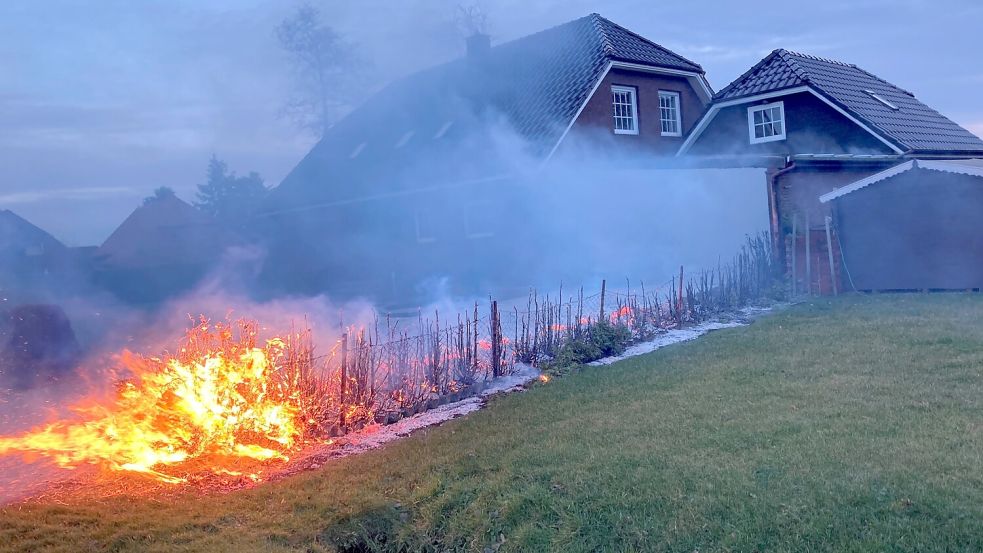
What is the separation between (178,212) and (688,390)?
33.4 m

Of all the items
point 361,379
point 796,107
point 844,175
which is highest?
point 796,107

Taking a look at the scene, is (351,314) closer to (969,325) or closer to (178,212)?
(969,325)

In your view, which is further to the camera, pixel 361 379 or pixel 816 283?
pixel 816 283

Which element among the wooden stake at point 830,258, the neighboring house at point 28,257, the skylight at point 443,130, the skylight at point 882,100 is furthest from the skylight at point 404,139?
the skylight at point 882,100

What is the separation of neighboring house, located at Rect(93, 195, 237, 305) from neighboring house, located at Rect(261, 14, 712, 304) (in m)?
3.16

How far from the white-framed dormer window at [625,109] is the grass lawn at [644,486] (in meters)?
15.0

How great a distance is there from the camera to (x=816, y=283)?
50.5 ft

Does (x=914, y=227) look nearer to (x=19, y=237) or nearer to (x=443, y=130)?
(x=443, y=130)

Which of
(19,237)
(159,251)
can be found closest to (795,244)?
(19,237)

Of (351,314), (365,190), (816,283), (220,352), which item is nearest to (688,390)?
(220,352)

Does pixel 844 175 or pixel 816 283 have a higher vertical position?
pixel 844 175

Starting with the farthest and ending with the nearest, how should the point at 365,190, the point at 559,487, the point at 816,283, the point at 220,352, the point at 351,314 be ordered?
the point at 365,190, the point at 351,314, the point at 816,283, the point at 220,352, the point at 559,487

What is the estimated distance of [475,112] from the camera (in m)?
22.4

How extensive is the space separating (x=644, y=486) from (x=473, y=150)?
16.1 metres
